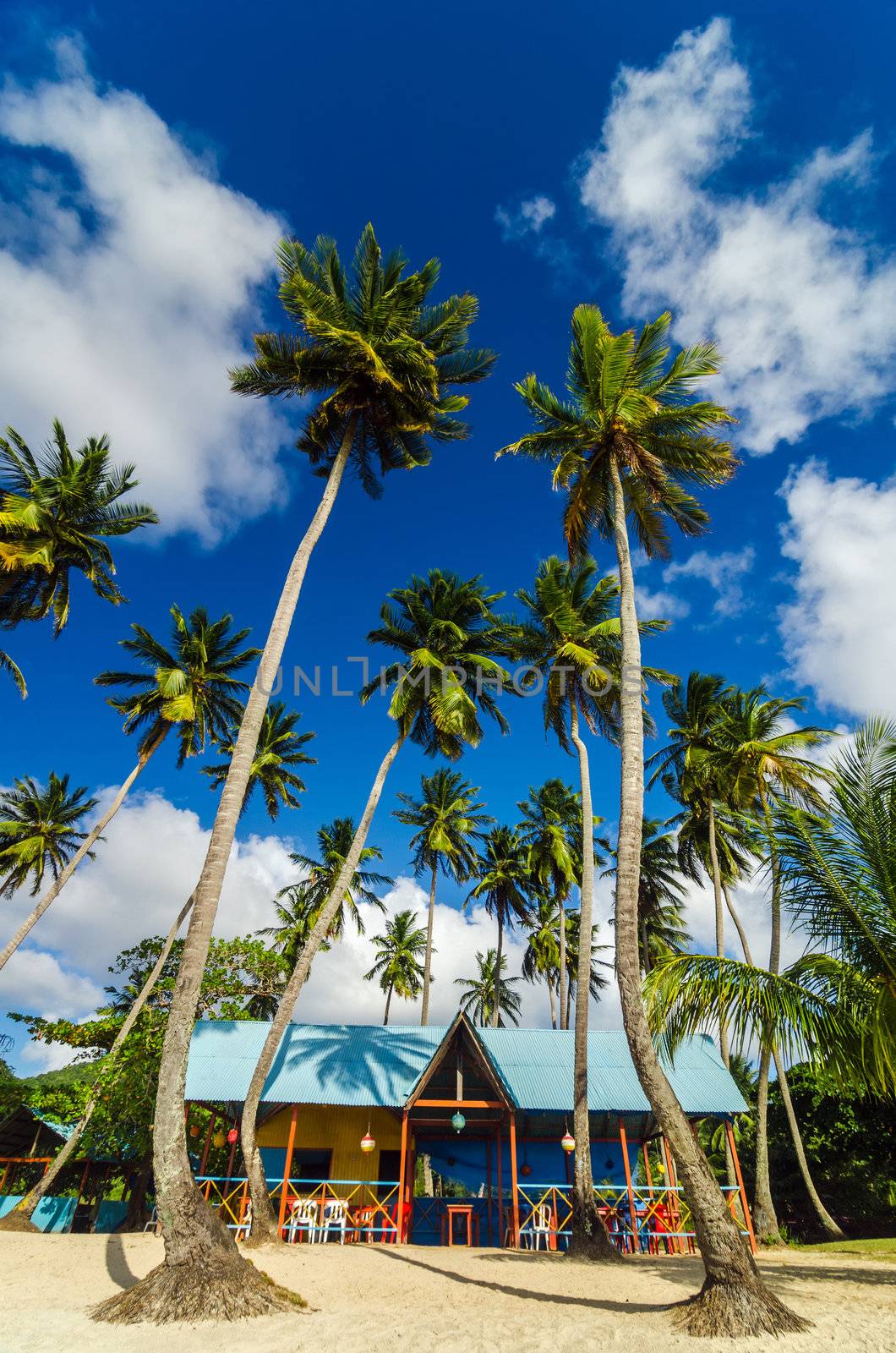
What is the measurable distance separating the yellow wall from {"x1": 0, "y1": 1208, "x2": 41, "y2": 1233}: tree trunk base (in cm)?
613

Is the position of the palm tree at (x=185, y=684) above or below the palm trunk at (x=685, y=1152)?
above

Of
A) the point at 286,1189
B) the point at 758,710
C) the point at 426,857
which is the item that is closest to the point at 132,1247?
the point at 286,1189

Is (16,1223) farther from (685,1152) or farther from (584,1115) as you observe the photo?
(685,1152)

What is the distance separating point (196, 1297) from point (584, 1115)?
9339 millimetres

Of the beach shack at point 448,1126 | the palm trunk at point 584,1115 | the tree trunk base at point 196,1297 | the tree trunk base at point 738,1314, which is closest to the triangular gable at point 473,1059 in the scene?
the beach shack at point 448,1126

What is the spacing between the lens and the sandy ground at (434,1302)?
263 inches

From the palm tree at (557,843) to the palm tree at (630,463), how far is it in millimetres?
16386

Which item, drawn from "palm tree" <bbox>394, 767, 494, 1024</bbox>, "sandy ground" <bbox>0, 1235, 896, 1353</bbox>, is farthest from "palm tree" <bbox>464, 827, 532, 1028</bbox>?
"sandy ground" <bbox>0, 1235, 896, 1353</bbox>

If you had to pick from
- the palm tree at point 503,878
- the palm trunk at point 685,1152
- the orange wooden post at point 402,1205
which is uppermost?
the palm tree at point 503,878

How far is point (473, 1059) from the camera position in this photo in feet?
55.8

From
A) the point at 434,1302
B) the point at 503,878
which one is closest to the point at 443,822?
the point at 503,878

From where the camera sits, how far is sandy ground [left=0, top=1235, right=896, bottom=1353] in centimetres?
668

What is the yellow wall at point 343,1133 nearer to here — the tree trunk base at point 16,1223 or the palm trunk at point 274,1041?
the palm trunk at point 274,1041

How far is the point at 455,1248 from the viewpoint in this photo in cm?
1514
